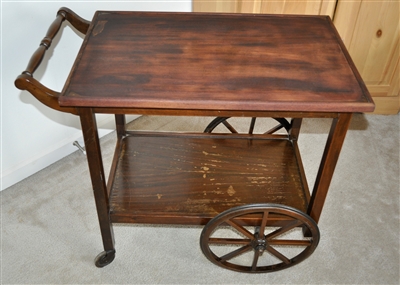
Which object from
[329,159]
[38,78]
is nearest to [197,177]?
[329,159]

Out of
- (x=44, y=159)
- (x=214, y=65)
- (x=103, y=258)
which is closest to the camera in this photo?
(x=214, y=65)

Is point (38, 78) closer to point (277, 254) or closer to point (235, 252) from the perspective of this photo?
point (235, 252)

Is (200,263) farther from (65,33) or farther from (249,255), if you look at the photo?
(65,33)

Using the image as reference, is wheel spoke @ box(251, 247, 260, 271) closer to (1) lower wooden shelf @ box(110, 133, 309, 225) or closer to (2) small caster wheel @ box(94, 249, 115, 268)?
(1) lower wooden shelf @ box(110, 133, 309, 225)

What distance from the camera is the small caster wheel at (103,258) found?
1.69m

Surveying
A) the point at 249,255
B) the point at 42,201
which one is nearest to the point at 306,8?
the point at 249,255

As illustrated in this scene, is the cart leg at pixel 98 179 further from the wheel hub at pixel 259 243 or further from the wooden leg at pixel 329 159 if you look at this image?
the wooden leg at pixel 329 159

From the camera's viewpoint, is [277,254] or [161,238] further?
[161,238]

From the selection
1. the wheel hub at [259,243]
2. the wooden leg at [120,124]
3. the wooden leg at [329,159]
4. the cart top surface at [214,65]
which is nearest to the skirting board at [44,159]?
the wooden leg at [120,124]

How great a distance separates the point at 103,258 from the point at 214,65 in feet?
2.85

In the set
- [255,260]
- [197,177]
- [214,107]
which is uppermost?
[214,107]

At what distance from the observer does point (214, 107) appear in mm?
1184

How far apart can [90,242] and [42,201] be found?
1.09ft

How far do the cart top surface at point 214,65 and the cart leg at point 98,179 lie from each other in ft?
0.33
